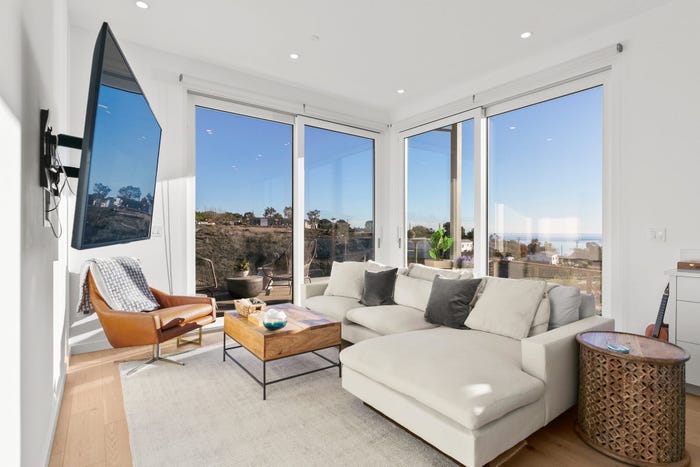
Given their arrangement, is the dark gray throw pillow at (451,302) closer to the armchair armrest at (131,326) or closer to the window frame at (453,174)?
the window frame at (453,174)

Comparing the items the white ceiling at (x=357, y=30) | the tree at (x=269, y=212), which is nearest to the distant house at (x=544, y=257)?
the white ceiling at (x=357, y=30)

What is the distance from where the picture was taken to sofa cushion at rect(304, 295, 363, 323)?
132 inches

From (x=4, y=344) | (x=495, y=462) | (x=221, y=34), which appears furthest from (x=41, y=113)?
(x=495, y=462)

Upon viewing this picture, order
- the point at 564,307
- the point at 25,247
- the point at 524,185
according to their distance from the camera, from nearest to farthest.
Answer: the point at 25,247 < the point at 564,307 < the point at 524,185

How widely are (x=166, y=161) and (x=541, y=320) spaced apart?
3631 millimetres

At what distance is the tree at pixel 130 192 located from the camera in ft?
5.94

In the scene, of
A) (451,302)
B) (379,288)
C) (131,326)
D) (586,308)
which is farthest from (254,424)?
(586,308)

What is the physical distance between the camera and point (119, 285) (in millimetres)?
3074

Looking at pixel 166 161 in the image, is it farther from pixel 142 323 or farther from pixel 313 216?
pixel 313 216

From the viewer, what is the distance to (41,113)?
62.7 inches

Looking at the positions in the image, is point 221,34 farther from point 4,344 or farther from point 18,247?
point 4,344

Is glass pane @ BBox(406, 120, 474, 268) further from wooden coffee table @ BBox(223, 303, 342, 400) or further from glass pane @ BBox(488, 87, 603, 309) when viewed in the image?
wooden coffee table @ BBox(223, 303, 342, 400)

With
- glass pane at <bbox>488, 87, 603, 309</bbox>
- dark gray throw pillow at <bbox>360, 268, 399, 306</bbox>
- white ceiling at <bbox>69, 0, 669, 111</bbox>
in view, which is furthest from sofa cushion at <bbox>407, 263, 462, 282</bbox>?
white ceiling at <bbox>69, 0, 669, 111</bbox>

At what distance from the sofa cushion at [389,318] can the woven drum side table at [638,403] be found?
1.19 meters
